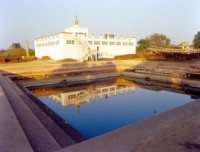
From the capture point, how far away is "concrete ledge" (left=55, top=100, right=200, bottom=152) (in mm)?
3088

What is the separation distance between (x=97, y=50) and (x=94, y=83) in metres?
13.5

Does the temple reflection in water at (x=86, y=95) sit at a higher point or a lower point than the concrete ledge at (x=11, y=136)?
lower

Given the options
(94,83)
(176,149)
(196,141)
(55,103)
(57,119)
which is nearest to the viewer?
(176,149)

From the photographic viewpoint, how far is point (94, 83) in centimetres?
1548

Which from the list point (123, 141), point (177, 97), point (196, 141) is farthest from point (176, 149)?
point (177, 97)

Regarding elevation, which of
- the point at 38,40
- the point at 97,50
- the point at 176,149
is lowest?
the point at 176,149

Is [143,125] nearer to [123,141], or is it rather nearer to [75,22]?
[123,141]

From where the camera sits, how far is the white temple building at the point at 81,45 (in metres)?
25.9

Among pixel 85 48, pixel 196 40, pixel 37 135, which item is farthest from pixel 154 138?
pixel 196 40

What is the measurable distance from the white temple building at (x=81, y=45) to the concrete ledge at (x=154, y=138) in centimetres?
2162

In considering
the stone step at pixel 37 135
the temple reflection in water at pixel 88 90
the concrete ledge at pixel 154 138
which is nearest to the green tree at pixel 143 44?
the temple reflection in water at pixel 88 90

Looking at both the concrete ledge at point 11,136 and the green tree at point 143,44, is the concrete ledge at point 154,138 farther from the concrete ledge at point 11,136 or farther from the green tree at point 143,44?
the green tree at point 143,44

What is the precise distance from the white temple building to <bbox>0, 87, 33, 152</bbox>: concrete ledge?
2131 cm

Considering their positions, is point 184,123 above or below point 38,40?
below
